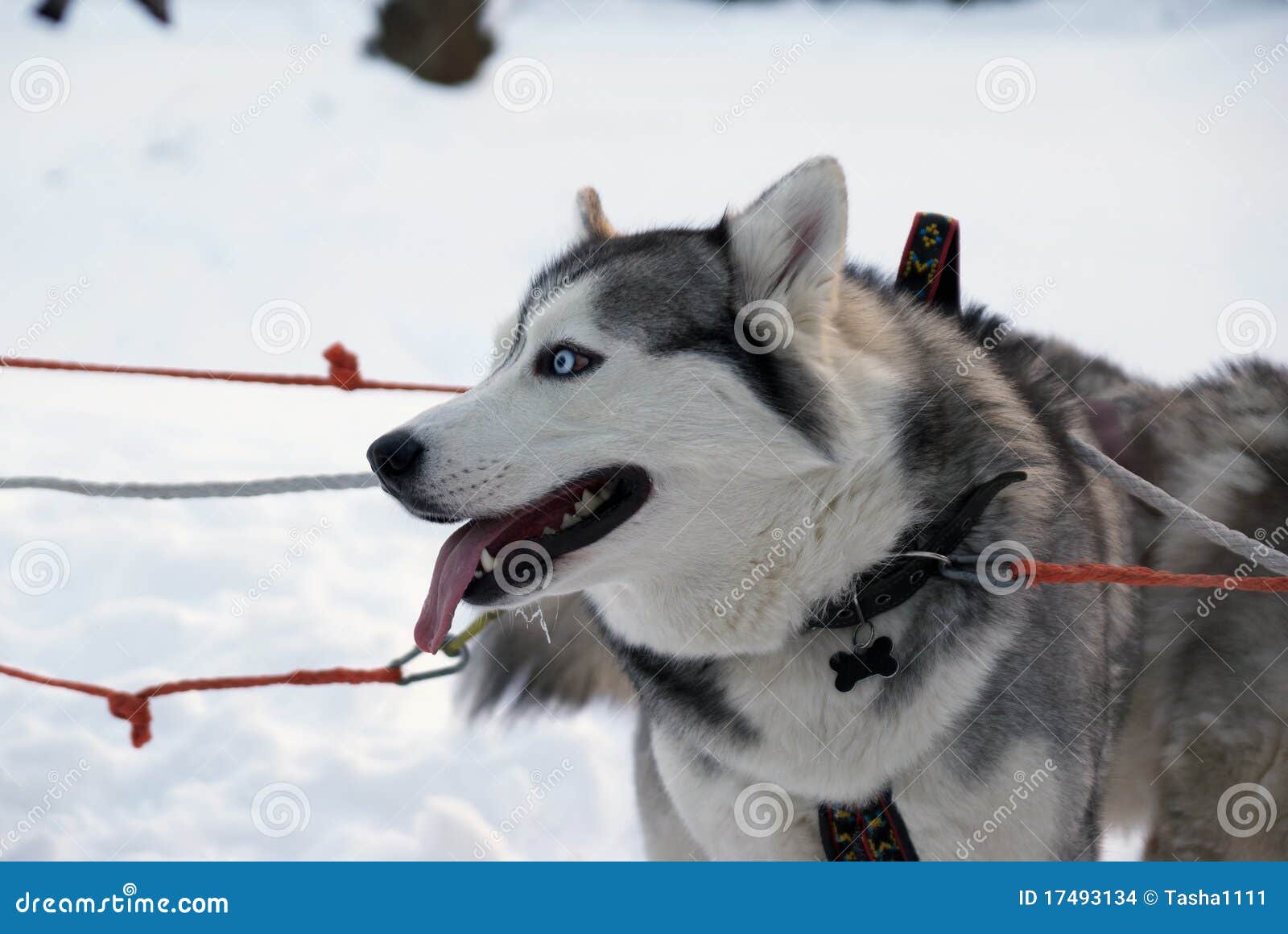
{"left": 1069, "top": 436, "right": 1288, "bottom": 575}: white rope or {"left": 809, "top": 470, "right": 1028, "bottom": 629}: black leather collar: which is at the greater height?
{"left": 1069, "top": 436, "right": 1288, "bottom": 575}: white rope

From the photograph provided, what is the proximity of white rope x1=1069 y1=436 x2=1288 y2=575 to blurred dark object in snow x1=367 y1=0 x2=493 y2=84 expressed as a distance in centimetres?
694

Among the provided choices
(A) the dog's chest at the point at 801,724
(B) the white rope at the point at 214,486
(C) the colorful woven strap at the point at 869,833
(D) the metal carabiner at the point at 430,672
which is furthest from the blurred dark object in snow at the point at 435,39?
(C) the colorful woven strap at the point at 869,833

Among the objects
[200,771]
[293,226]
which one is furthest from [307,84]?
[200,771]

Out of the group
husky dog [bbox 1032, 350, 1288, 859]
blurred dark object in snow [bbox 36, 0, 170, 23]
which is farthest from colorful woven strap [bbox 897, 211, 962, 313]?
blurred dark object in snow [bbox 36, 0, 170, 23]

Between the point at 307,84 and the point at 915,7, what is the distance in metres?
5.00

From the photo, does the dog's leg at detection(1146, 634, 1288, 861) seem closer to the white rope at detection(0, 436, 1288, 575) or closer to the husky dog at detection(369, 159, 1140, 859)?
the white rope at detection(0, 436, 1288, 575)

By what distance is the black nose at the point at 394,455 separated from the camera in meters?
1.67

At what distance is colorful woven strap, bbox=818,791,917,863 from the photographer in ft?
5.93

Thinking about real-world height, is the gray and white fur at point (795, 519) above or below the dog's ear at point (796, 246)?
below

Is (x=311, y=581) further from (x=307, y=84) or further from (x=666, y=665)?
(x=307, y=84)

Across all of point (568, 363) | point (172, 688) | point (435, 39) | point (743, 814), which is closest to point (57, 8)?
point (435, 39)

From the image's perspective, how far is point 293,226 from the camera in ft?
22.0

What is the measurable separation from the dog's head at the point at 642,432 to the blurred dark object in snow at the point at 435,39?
266 inches

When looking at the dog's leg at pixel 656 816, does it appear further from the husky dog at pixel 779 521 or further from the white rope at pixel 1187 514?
the white rope at pixel 1187 514
